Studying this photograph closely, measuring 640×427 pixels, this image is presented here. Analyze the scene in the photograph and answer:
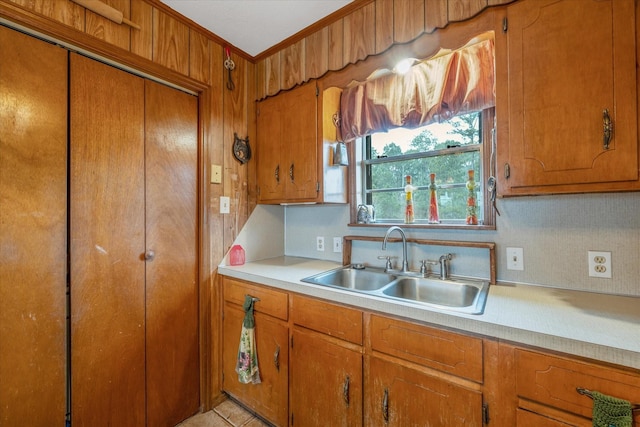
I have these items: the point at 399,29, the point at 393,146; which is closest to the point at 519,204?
the point at 393,146

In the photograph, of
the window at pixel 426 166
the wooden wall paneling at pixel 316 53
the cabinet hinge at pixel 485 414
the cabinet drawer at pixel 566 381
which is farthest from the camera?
the wooden wall paneling at pixel 316 53

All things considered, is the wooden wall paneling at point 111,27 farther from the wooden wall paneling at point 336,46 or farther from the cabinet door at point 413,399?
the cabinet door at point 413,399

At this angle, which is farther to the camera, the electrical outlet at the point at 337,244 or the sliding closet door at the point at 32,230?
the electrical outlet at the point at 337,244

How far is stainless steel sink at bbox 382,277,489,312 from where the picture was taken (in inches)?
53.2

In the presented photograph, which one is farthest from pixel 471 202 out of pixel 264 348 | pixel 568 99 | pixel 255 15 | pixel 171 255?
pixel 171 255

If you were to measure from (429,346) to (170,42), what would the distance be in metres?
2.11

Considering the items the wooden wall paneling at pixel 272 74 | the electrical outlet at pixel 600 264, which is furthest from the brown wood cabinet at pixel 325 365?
the wooden wall paneling at pixel 272 74

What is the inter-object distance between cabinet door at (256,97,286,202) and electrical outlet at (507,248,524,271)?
1.40 metres

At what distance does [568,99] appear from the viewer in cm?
102

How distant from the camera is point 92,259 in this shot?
1.38m

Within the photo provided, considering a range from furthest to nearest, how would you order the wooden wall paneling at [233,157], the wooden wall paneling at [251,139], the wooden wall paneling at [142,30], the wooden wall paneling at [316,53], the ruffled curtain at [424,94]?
the wooden wall paneling at [251,139]
the wooden wall paneling at [233,157]
the wooden wall paneling at [316,53]
the wooden wall paneling at [142,30]
the ruffled curtain at [424,94]

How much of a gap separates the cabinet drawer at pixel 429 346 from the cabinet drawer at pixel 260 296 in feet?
1.79

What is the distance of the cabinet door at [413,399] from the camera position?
97cm

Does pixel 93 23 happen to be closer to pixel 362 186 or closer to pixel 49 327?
pixel 49 327
